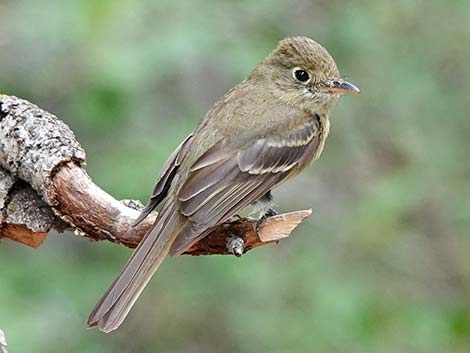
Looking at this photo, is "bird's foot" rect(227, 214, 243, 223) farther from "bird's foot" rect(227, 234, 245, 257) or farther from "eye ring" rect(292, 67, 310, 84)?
"eye ring" rect(292, 67, 310, 84)

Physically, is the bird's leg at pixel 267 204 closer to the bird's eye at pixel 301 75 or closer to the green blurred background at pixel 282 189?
the bird's eye at pixel 301 75

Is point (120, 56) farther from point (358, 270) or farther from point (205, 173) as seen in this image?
point (358, 270)

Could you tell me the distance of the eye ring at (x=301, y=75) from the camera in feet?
17.3

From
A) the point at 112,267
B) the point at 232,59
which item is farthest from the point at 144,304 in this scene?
the point at 232,59

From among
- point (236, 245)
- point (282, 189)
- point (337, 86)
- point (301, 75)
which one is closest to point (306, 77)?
point (301, 75)

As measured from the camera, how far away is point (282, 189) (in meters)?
7.80

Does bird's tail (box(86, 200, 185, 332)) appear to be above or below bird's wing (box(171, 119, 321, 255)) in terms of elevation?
below

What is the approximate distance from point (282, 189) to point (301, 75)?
2578mm

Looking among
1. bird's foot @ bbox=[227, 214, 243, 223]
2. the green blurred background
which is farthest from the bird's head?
bird's foot @ bbox=[227, 214, 243, 223]

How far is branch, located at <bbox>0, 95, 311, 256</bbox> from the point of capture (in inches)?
157

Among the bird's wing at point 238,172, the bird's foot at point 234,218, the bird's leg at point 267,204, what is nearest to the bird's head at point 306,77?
the bird's wing at point 238,172

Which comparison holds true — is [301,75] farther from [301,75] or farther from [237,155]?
[237,155]

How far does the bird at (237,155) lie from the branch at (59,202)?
0.09 metres

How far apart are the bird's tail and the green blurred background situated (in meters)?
1.09
